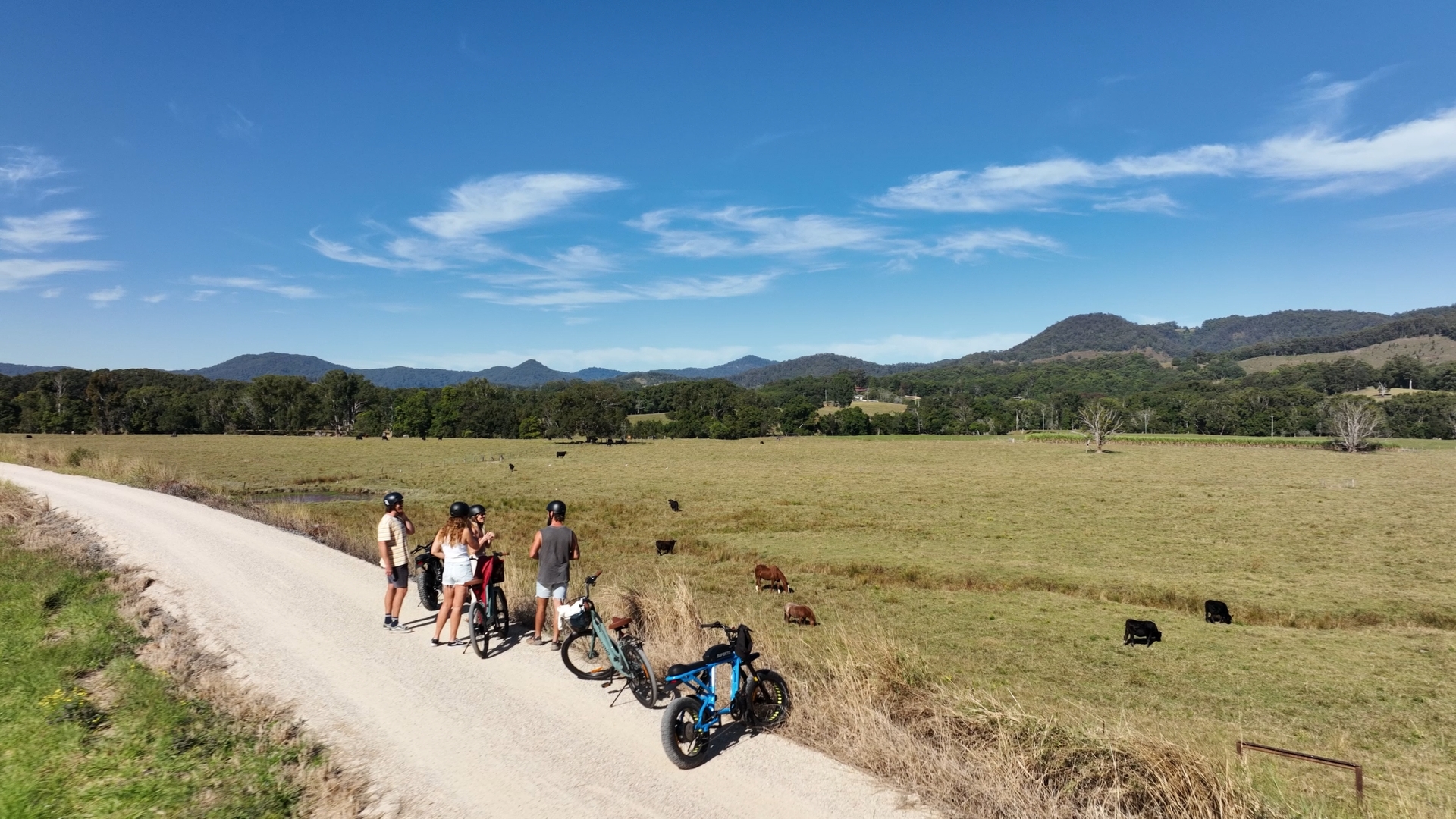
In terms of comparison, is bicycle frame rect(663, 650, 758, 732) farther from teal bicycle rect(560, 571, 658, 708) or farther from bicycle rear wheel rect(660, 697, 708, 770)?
teal bicycle rect(560, 571, 658, 708)

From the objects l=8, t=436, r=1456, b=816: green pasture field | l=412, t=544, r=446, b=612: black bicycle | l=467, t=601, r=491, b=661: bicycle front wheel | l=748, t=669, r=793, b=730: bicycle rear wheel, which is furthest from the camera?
l=8, t=436, r=1456, b=816: green pasture field

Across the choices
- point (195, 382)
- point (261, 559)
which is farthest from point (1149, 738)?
point (195, 382)

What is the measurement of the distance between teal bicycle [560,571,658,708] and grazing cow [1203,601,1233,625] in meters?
18.6

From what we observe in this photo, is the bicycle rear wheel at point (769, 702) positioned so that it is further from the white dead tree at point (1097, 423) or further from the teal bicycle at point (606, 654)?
the white dead tree at point (1097, 423)

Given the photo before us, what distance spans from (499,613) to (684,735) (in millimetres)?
4755

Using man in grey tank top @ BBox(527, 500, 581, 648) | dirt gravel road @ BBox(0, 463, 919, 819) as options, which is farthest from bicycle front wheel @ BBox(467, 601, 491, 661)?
man in grey tank top @ BBox(527, 500, 581, 648)

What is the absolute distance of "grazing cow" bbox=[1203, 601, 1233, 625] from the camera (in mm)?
19250

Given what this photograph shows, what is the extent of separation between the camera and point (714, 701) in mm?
6758

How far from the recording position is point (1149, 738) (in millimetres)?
5938

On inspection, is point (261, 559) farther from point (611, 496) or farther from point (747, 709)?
point (611, 496)

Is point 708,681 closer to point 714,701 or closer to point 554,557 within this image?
point 714,701

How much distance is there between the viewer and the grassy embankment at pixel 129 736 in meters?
5.72

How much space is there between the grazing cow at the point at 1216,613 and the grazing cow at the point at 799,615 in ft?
38.1

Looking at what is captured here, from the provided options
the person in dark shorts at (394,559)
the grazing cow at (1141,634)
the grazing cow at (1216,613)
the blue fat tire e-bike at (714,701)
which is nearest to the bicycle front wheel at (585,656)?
the blue fat tire e-bike at (714,701)
